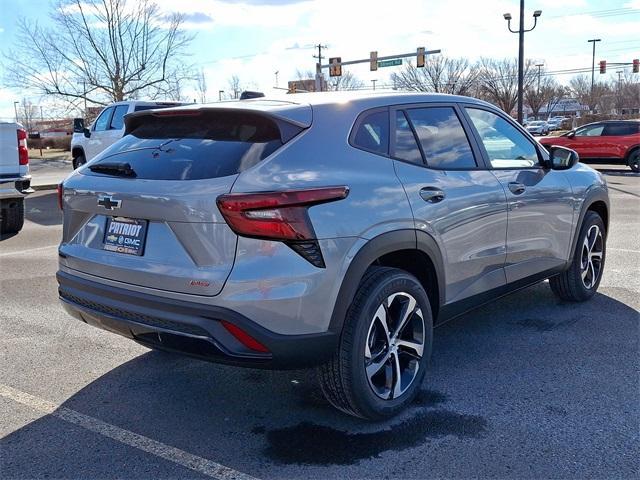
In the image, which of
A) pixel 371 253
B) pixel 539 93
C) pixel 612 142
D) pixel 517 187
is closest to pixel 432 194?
pixel 371 253

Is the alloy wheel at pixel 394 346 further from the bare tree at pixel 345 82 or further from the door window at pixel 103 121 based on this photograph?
the bare tree at pixel 345 82

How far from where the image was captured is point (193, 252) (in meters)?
3.02

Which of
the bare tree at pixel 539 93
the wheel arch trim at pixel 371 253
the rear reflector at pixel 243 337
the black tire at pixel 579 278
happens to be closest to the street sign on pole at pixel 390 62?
the black tire at pixel 579 278

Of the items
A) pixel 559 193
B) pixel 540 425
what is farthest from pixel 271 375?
pixel 559 193

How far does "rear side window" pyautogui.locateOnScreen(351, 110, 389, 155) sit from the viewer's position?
348 centimetres

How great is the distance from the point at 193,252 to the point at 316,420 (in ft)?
3.90

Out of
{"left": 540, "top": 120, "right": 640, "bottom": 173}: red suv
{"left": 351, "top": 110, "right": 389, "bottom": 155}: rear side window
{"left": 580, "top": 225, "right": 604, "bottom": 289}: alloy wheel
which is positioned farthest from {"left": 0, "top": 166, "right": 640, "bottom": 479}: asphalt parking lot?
{"left": 540, "top": 120, "right": 640, "bottom": 173}: red suv

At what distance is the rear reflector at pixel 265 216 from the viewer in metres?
2.93

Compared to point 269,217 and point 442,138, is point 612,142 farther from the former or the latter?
point 269,217

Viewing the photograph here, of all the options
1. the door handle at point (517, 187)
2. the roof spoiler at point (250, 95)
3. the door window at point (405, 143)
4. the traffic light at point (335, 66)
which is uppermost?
the traffic light at point (335, 66)

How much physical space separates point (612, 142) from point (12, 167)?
57.8ft

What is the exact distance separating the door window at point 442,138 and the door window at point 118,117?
11830mm

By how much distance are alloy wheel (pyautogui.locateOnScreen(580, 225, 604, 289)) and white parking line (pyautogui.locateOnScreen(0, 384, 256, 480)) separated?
3.76 metres

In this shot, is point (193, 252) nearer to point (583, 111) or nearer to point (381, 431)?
point (381, 431)
